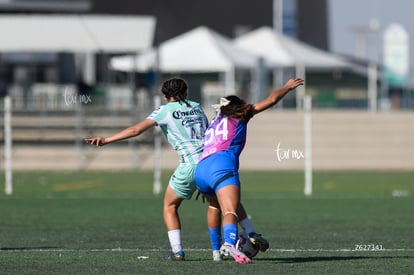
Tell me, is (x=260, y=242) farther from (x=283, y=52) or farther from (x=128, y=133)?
(x=283, y=52)

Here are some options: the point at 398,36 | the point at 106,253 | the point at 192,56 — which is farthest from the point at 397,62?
the point at 106,253

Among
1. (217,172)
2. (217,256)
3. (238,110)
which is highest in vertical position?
(238,110)

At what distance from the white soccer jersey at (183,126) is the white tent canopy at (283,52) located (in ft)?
105

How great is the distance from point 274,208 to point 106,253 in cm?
980

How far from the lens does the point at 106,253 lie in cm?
1458

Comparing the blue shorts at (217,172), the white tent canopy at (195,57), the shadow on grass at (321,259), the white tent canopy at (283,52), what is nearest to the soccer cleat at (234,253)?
the blue shorts at (217,172)

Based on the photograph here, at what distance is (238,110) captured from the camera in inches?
516

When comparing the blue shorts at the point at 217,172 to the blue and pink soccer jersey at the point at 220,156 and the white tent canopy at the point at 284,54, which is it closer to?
the blue and pink soccer jersey at the point at 220,156

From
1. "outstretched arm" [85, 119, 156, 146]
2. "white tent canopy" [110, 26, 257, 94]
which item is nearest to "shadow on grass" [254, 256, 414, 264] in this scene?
"outstretched arm" [85, 119, 156, 146]

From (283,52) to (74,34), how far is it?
25.9 ft

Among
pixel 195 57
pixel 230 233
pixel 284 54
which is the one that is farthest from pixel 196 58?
pixel 230 233

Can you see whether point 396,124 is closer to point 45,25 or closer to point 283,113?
point 283,113

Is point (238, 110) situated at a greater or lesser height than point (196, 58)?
greater

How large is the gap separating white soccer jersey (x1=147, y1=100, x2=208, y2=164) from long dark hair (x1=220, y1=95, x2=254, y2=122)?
0.51m
